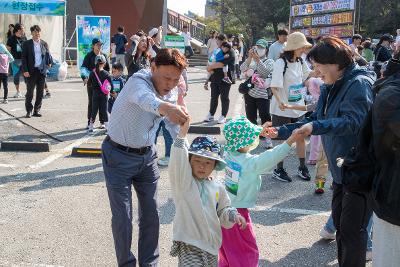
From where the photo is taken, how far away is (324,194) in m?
6.50

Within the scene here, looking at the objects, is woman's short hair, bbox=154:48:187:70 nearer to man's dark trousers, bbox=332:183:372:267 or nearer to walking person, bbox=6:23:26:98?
man's dark trousers, bbox=332:183:372:267

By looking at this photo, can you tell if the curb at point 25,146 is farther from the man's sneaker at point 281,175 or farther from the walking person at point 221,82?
the walking person at point 221,82

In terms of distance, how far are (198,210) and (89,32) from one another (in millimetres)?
16872

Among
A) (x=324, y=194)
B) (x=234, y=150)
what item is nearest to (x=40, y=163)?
(x=324, y=194)

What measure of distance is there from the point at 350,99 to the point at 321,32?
15372 millimetres

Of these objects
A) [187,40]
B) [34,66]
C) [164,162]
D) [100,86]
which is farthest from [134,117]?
[187,40]

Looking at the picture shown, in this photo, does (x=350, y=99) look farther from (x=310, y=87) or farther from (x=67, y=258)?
(x=310, y=87)

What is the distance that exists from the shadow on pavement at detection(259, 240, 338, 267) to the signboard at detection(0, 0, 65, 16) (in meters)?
13.8

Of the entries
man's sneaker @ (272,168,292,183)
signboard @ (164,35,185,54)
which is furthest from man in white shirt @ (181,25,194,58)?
man's sneaker @ (272,168,292,183)

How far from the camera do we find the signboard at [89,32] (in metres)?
19.0

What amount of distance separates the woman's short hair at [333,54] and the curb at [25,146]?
585 cm

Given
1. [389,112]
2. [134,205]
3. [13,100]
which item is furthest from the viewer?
[13,100]

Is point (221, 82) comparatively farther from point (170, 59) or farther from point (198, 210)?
point (198, 210)

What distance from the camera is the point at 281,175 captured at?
7039 mm
